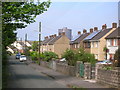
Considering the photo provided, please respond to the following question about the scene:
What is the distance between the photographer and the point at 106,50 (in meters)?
52.9

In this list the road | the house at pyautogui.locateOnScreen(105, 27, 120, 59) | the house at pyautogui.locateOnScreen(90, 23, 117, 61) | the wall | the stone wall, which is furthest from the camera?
the house at pyautogui.locateOnScreen(90, 23, 117, 61)

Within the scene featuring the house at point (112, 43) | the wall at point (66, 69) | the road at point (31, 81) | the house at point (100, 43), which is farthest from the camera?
the house at point (100, 43)

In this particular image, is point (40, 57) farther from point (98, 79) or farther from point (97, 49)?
point (98, 79)

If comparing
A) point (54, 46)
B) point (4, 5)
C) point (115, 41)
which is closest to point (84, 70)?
point (4, 5)

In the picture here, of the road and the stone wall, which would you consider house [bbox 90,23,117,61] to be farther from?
the stone wall

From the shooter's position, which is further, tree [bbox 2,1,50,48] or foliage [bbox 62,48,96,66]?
foliage [bbox 62,48,96,66]

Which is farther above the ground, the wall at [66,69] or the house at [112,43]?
the house at [112,43]

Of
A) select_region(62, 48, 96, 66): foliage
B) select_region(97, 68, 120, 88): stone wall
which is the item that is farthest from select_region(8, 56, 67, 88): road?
select_region(62, 48, 96, 66): foliage

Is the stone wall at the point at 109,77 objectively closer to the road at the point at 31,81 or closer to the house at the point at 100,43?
the road at the point at 31,81

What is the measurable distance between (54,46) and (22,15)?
68.4 m

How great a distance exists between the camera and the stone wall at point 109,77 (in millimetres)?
16666

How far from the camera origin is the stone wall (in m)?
16.7

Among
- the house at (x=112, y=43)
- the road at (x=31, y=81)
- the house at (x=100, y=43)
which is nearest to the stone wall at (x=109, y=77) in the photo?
the road at (x=31, y=81)

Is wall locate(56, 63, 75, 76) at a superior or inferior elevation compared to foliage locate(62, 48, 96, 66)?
inferior
